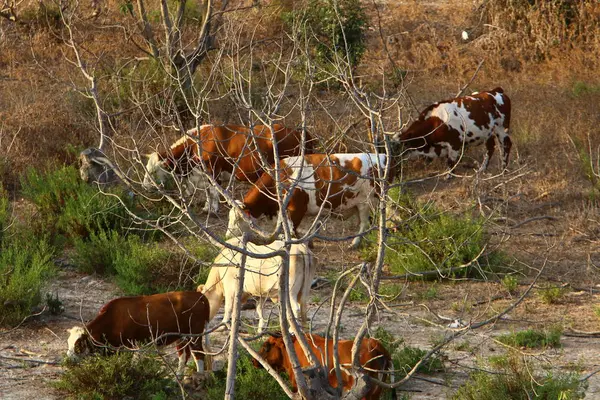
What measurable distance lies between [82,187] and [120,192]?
669mm

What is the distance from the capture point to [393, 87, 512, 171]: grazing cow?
45.6 ft

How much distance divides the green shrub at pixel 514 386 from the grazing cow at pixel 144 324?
1948mm

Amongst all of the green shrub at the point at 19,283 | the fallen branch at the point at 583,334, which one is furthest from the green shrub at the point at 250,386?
the fallen branch at the point at 583,334

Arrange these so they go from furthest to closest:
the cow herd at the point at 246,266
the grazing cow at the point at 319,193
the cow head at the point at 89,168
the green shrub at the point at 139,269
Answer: the cow head at the point at 89,168 → the grazing cow at the point at 319,193 → the green shrub at the point at 139,269 → the cow herd at the point at 246,266

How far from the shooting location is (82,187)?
12.4 m

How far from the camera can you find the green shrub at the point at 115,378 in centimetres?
722

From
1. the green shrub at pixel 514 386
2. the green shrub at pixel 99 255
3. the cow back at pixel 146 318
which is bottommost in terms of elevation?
the green shrub at pixel 514 386

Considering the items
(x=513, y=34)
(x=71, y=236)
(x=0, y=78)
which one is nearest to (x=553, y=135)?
(x=513, y=34)

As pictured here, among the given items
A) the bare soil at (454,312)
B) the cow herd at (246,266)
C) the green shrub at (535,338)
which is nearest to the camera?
the cow herd at (246,266)

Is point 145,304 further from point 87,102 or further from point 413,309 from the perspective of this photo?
point 87,102

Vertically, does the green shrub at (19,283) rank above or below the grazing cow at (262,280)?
below

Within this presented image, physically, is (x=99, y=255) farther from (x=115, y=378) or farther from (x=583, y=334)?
(x=583, y=334)

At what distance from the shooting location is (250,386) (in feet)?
23.8

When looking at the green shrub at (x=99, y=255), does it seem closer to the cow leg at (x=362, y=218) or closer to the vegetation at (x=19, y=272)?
the vegetation at (x=19, y=272)
